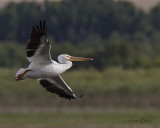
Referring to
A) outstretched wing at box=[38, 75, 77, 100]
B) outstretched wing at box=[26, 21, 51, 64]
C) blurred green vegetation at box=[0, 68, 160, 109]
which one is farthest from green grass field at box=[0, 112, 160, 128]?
outstretched wing at box=[26, 21, 51, 64]

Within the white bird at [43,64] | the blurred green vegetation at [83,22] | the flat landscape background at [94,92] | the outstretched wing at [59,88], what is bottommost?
the blurred green vegetation at [83,22]

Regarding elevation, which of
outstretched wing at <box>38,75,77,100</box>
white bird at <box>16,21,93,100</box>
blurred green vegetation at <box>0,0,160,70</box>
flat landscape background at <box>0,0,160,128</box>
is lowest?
blurred green vegetation at <box>0,0,160,70</box>

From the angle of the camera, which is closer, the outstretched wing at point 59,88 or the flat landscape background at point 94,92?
the outstretched wing at point 59,88

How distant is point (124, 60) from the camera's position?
92.0ft

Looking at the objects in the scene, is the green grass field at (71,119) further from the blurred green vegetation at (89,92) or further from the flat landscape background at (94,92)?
the blurred green vegetation at (89,92)

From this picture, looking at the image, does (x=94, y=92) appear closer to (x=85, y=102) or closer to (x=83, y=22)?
(x=85, y=102)

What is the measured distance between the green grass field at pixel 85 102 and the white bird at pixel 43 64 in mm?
5906

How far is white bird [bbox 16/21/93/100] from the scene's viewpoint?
32.0ft

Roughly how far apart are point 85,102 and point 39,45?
1076 cm

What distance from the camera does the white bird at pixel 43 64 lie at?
384 inches

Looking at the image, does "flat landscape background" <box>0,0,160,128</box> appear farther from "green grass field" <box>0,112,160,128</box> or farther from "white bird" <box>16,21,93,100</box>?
"white bird" <box>16,21,93,100</box>

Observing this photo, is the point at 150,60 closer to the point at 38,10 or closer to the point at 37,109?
the point at 37,109

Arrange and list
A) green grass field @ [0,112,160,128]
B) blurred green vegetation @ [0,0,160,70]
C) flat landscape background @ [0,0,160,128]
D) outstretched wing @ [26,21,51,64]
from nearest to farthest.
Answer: outstretched wing @ [26,21,51,64] → green grass field @ [0,112,160,128] → flat landscape background @ [0,0,160,128] → blurred green vegetation @ [0,0,160,70]

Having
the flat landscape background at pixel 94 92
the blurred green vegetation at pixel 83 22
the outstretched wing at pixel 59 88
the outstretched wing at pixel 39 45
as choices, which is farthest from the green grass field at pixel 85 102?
the blurred green vegetation at pixel 83 22
